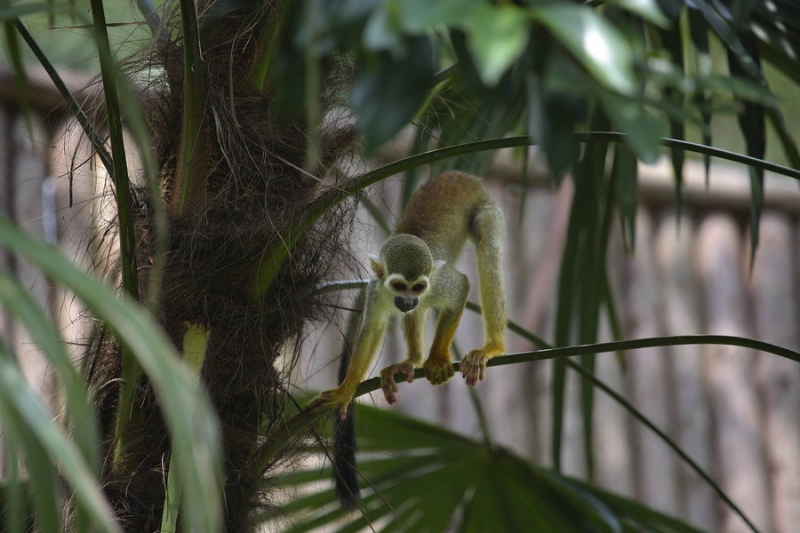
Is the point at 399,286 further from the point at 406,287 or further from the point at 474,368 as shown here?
the point at 474,368

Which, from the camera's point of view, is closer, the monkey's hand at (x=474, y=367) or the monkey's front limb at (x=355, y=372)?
the monkey's front limb at (x=355, y=372)

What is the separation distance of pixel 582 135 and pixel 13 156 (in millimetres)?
3423

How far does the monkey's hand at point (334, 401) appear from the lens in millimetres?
2406

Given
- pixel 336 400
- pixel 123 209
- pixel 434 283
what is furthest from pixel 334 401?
pixel 123 209

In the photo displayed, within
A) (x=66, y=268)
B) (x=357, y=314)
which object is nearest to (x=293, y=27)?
(x=66, y=268)

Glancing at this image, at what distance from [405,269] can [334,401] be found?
495 millimetres

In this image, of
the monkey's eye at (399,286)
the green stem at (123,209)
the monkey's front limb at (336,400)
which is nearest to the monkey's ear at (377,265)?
the monkey's eye at (399,286)

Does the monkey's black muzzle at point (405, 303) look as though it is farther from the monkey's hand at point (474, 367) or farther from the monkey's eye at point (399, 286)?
the monkey's hand at point (474, 367)

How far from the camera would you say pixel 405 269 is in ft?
9.07

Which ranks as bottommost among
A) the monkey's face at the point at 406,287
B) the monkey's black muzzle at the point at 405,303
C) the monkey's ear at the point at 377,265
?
the monkey's black muzzle at the point at 405,303

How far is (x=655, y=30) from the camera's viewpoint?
293cm

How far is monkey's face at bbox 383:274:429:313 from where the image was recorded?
2.70 meters

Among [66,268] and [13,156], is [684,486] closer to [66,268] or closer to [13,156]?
[13,156]

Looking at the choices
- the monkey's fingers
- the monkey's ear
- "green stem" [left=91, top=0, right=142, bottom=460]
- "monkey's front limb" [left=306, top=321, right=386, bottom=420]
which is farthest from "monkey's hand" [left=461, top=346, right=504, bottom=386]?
"green stem" [left=91, top=0, right=142, bottom=460]
